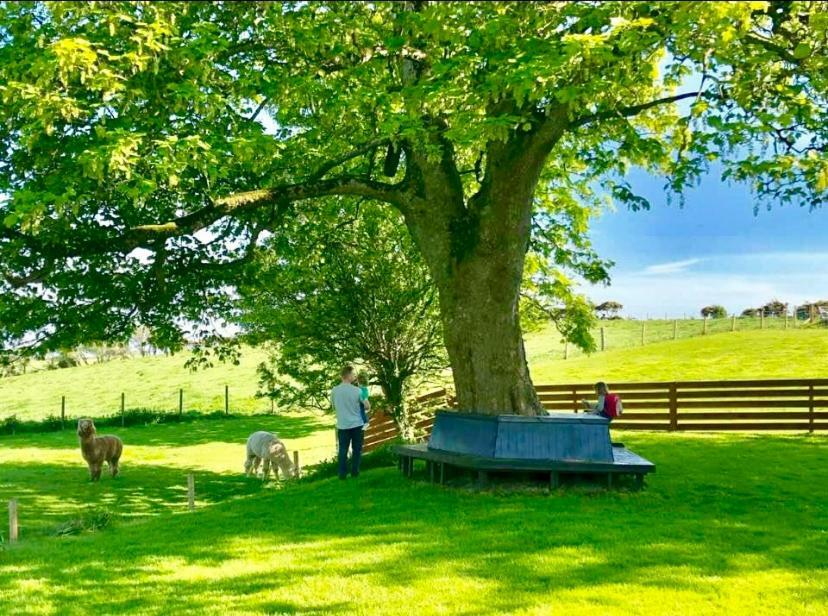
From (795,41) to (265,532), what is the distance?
11.1 m

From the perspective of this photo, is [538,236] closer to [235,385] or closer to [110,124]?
[110,124]

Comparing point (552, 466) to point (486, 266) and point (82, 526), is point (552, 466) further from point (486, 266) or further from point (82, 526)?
point (82, 526)

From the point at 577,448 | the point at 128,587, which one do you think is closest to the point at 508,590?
the point at 128,587

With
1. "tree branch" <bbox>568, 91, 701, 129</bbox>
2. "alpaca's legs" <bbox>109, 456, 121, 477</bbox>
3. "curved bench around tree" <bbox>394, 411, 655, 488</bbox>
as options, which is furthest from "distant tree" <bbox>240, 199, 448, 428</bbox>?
"tree branch" <bbox>568, 91, 701, 129</bbox>

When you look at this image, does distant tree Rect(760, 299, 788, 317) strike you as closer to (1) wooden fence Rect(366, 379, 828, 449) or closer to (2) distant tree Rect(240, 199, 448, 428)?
(1) wooden fence Rect(366, 379, 828, 449)

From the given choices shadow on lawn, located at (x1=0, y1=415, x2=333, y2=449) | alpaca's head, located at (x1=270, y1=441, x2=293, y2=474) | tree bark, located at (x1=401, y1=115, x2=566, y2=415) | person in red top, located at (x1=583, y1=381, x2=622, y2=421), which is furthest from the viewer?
shadow on lawn, located at (x1=0, y1=415, x2=333, y2=449)

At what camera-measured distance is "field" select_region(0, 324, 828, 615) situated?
809 cm

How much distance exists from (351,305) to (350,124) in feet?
21.9

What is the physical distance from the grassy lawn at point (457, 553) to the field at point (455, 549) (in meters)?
0.03

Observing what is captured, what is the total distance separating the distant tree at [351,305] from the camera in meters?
20.4

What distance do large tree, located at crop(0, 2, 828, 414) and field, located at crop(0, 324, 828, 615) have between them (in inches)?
119

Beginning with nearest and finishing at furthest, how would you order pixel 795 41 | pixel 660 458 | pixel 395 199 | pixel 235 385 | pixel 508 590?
pixel 508 590 < pixel 795 41 < pixel 395 199 < pixel 660 458 < pixel 235 385

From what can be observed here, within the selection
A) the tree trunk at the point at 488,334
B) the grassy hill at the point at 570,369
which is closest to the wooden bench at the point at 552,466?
the tree trunk at the point at 488,334

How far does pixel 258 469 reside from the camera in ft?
79.6
